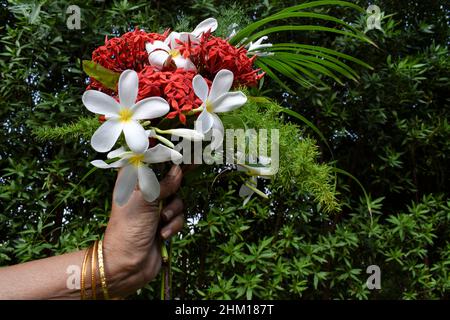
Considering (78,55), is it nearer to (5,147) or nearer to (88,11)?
(88,11)

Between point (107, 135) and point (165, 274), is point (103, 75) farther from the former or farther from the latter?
point (165, 274)

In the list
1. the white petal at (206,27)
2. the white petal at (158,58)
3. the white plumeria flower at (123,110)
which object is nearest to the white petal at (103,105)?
the white plumeria flower at (123,110)

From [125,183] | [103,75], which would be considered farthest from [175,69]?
[125,183]

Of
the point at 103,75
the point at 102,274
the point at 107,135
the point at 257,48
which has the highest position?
the point at 257,48

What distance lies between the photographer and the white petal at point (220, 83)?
0.90 meters

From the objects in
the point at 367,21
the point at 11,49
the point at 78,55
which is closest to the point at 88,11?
the point at 78,55

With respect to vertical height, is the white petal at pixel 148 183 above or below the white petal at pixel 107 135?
below

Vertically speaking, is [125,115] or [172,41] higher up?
[172,41]

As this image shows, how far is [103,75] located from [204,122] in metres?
0.20

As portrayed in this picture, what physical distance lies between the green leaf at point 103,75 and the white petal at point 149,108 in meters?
0.11

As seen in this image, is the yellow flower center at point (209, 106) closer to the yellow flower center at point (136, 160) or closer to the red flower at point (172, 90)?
the red flower at point (172, 90)

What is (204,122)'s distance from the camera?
0.89 metres

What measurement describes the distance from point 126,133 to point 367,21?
1.56 m
